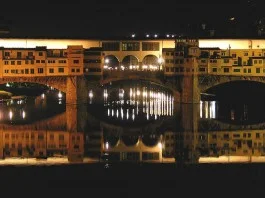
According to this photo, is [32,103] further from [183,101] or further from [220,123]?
[220,123]

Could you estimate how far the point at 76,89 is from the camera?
4041 cm

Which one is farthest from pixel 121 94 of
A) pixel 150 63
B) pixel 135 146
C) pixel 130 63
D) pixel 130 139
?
pixel 135 146

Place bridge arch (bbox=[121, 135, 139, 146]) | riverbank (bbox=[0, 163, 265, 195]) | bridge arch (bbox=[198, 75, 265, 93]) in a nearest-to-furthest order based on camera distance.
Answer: riverbank (bbox=[0, 163, 265, 195]) → bridge arch (bbox=[121, 135, 139, 146]) → bridge arch (bbox=[198, 75, 265, 93])

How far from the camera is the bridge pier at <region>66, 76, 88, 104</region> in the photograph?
40.3m

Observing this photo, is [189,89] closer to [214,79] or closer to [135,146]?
[214,79]

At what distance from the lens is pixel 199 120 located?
32.6 meters

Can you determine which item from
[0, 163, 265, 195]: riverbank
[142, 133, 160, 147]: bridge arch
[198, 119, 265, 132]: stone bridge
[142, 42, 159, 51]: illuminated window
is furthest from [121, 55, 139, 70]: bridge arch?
[0, 163, 265, 195]: riverbank

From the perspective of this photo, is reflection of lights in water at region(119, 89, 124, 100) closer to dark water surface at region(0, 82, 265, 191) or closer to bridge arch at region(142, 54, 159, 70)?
bridge arch at region(142, 54, 159, 70)

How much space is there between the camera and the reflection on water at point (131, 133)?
22.5 metres

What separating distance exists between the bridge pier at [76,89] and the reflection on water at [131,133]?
2.64 ft

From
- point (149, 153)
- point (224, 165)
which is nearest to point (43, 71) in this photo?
point (149, 153)

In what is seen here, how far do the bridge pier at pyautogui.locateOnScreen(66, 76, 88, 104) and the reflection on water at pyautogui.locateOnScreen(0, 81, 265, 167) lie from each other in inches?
31.7

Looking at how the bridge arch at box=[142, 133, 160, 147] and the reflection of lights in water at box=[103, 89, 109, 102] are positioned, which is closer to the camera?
the bridge arch at box=[142, 133, 160, 147]
